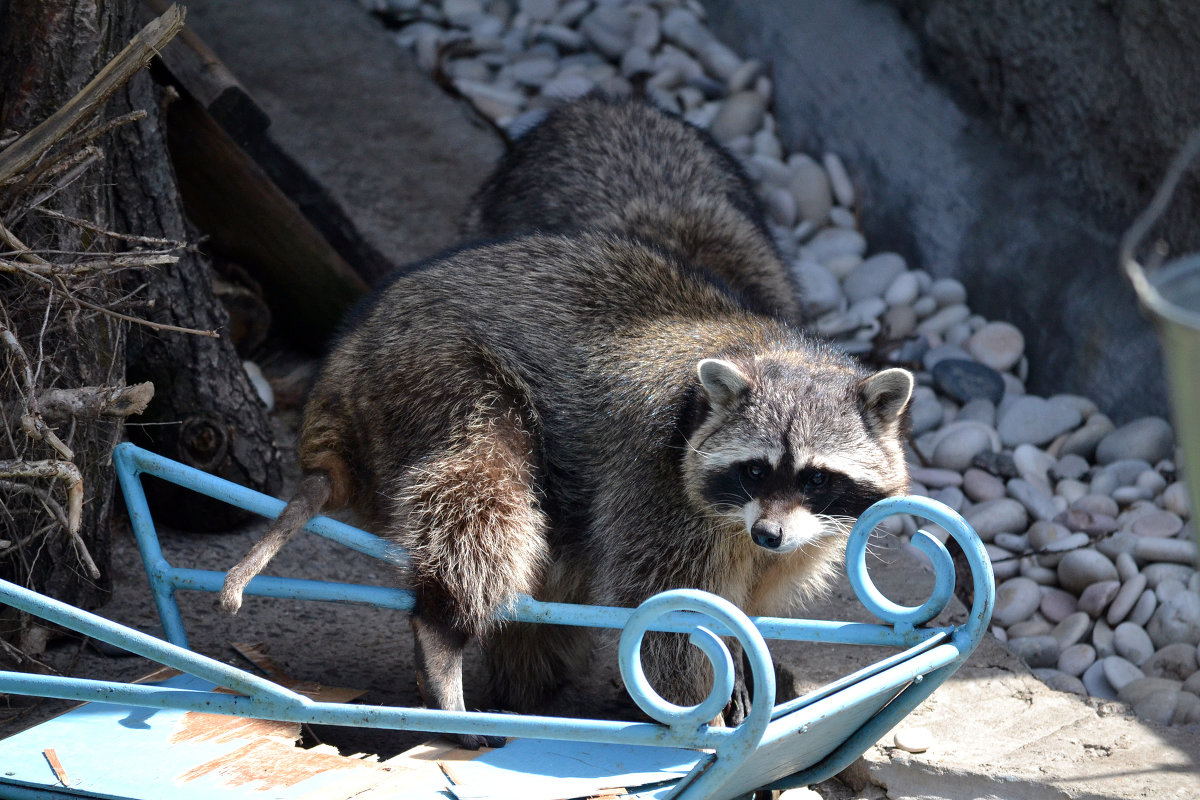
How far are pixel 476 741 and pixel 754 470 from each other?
2.92 feet

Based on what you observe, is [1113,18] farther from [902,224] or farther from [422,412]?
[422,412]

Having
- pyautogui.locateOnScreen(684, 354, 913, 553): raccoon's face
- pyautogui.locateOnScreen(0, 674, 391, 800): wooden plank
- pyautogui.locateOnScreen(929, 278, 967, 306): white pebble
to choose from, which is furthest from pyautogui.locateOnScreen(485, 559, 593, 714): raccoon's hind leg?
pyautogui.locateOnScreen(929, 278, 967, 306): white pebble

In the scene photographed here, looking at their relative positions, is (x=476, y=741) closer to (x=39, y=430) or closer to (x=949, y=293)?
(x=39, y=430)

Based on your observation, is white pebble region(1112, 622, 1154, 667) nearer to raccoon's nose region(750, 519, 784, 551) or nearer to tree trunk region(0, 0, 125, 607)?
raccoon's nose region(750, 519, 784, 551)

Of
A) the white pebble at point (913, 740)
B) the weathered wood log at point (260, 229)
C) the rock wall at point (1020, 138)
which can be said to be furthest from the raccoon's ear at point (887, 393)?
the weathered wood log at point (260, 229)

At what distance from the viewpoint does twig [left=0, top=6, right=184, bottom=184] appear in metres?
2.65

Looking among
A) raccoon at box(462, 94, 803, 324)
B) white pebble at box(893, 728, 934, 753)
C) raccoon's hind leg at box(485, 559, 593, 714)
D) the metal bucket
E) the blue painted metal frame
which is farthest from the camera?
raccoon at box(462, 94, 803, 324)

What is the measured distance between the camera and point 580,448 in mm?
2980

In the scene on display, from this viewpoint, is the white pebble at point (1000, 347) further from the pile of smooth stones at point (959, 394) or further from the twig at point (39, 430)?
the twig at point (39, 430)

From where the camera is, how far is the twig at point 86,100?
2.65 metres

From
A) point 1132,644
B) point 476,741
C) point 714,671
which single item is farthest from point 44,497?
point 1132,644

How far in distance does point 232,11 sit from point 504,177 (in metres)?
2.62

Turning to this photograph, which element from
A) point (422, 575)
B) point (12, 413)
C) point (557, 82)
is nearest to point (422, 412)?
point (422, 575)

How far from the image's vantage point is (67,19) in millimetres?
3035
